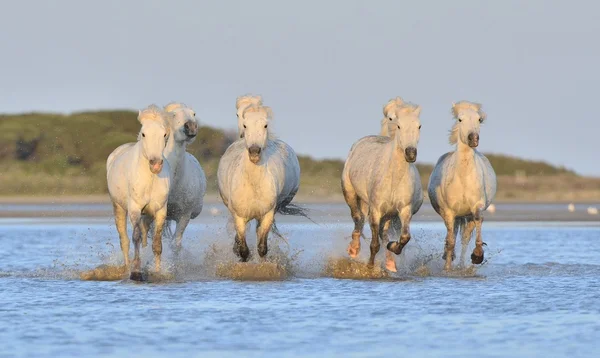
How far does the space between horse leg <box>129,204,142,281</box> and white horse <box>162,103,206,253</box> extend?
122 cm

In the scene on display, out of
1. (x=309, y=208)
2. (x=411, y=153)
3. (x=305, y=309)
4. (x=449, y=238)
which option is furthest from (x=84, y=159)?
(x=305, y=309)

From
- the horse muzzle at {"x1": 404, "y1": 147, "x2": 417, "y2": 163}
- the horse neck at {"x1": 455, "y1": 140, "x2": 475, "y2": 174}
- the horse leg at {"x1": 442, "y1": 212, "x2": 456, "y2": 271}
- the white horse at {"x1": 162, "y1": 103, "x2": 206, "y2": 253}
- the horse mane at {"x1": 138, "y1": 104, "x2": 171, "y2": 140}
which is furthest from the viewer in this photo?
the horse leg at {"x1": 442, "y1": 212, "x2": 456, "y2": 271}

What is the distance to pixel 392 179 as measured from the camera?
637 inches

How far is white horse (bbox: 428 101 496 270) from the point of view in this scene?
1645 centimetres

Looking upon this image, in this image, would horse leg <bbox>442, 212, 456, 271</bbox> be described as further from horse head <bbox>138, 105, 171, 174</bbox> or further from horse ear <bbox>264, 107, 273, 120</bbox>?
horse head <bbox>138, 105, 171, 174</bbox>

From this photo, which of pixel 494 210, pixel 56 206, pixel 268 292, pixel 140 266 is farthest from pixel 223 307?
pixel 56 206

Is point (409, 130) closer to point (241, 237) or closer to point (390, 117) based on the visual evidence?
point (390, 117)

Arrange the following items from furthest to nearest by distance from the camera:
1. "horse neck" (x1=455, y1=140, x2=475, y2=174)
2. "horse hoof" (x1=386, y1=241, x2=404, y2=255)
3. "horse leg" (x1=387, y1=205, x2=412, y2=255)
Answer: "horse neck" (x1=455, y1=140, x2=475, y2=174)
"horse hoof" (x1=386, y1=241, x2=404, y2=255)
"horse leg" (x1=387, y1=205, x2=412, y2=255)

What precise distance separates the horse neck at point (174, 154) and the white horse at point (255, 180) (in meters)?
0.62

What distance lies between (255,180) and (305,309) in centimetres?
305

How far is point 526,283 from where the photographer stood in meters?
16.0

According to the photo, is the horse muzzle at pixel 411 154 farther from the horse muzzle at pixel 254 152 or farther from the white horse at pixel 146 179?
the white horse at pixel 146 179

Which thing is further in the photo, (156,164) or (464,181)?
(464,181)

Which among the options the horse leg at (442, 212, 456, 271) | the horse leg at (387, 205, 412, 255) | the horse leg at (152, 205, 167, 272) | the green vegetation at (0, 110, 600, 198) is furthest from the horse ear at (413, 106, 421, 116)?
the green vegetation at (0, 110, 600, 198)
